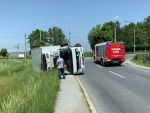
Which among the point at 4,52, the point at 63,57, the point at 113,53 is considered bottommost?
the point at 4,52

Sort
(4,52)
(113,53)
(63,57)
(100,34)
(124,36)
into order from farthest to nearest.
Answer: (4,52) → (124,36) → (100,34) → (113,53) → (63,57)

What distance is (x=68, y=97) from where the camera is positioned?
59.3ft

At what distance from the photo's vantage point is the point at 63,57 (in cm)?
3675

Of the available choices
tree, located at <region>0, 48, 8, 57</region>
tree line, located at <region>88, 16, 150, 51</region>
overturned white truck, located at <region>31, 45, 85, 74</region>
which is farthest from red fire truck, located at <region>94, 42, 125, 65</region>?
tree, located at <region>0, 48, 8, 57</region>

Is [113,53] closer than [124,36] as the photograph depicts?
Yes

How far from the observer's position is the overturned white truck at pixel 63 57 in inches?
1369

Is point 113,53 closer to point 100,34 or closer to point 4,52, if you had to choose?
point 100,34

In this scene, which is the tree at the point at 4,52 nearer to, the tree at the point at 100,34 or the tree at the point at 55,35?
the tree at the point at 55,35

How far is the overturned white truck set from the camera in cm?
3478

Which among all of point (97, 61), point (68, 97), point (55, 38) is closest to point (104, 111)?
point (68, 97)

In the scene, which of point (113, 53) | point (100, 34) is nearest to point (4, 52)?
point (100, 34)

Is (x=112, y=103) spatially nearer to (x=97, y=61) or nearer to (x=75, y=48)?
(x=75, y=48)

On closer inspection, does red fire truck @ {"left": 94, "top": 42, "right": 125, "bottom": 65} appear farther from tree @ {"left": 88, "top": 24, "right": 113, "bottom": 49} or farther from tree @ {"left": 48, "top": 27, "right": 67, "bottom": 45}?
tree @ {"left": 48, "top": 27, "right": 67, "bottom": 45}

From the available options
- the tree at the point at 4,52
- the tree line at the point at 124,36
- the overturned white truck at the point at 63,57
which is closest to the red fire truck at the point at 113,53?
the overturned white truck at the point at 63,57
